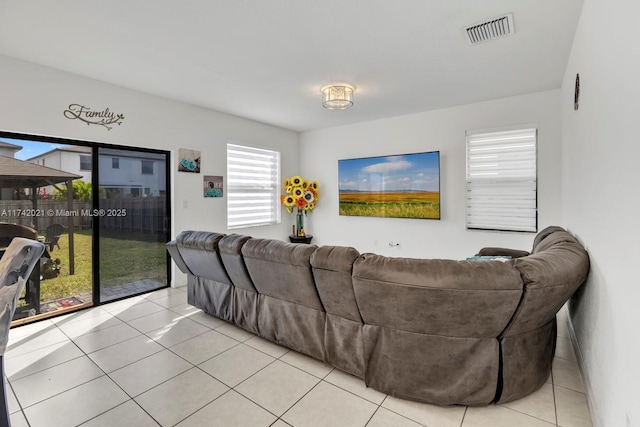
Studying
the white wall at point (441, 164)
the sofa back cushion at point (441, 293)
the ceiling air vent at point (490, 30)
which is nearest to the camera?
the sofa back cushion at point (441, 293)

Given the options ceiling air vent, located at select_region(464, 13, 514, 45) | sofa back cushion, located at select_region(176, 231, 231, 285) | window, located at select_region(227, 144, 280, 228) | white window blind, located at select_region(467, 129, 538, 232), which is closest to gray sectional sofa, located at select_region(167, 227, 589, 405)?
sofa back cushion, located at select_region(176, 231, 231, 285)

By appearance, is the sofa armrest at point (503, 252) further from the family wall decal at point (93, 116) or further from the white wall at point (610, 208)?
the family wall decal at point (93, 116)

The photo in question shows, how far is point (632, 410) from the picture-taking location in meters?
1.13

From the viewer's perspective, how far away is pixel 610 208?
1.53 metres

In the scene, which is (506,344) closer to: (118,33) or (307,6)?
(307,6)

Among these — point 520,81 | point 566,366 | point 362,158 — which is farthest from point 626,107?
point 362,158

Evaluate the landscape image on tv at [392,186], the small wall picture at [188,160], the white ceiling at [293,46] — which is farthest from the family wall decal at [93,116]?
the landscape image on tv at [392,186]

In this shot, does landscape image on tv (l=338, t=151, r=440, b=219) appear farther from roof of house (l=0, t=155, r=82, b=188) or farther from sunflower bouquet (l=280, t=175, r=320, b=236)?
roof of house (l=0, t=155, r=82, b=188)

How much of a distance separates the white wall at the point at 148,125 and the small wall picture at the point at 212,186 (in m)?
0.08

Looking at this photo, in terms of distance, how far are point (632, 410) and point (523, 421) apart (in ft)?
2.37

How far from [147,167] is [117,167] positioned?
36 cm

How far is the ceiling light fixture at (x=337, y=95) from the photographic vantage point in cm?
361

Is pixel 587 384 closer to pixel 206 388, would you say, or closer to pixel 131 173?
pixel 206 388

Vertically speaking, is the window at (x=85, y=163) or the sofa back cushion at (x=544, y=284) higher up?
the window at (x=85, y=163)
